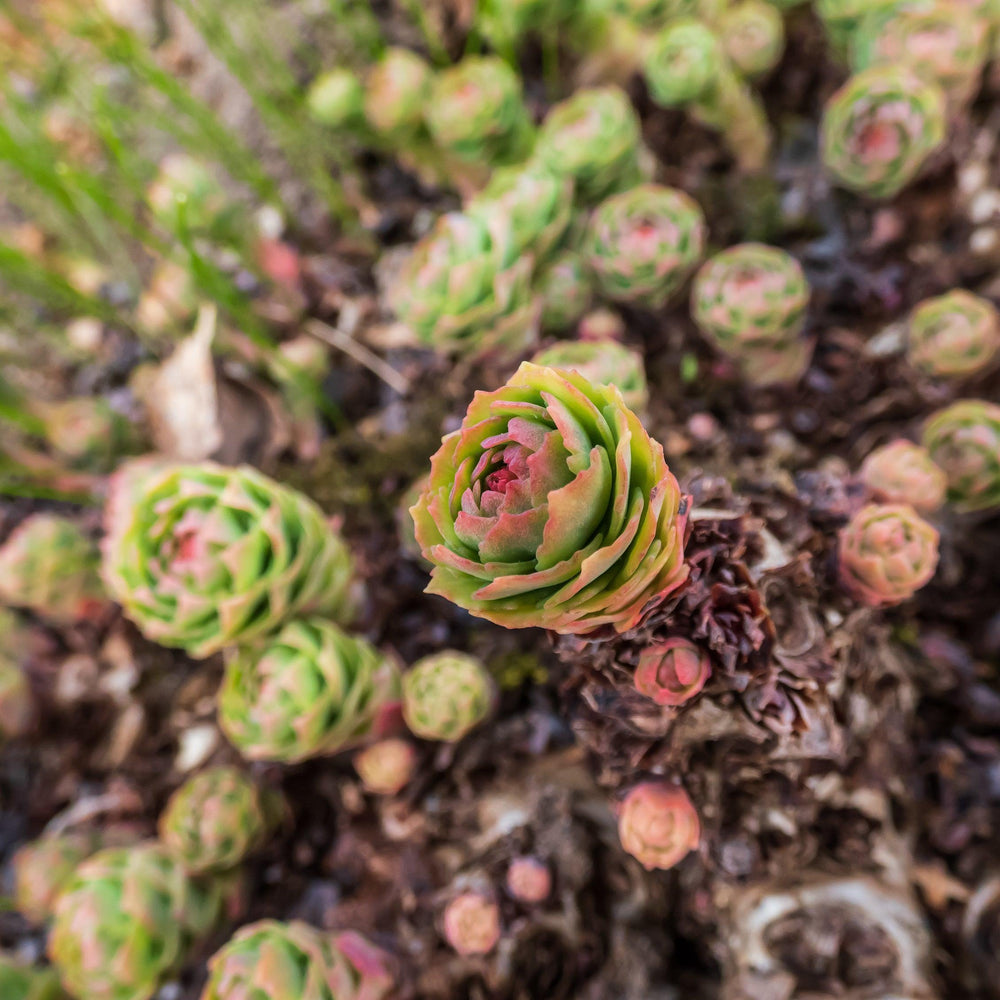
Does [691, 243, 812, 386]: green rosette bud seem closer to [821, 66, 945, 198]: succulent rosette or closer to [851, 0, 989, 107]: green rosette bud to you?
[821, 66, 945, 198]: succulent rosette

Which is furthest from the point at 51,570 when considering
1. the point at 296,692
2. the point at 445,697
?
the point at 445,697

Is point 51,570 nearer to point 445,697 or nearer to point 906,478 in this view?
point 445,697

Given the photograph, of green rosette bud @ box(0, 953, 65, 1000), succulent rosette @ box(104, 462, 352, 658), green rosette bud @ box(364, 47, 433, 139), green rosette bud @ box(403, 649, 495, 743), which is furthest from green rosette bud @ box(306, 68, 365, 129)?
green rosette bud @ box(0, 953, 65, 1000)

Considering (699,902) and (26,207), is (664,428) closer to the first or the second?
(699,902)

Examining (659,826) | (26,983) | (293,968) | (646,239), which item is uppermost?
(646,239)

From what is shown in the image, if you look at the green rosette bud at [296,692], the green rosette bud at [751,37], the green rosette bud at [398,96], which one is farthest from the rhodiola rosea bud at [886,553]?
the green rosette bud at [398,96]

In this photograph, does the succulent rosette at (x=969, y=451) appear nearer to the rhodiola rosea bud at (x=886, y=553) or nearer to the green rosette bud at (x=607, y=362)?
the rhodiola rosea bud at (x=886, y=553)
